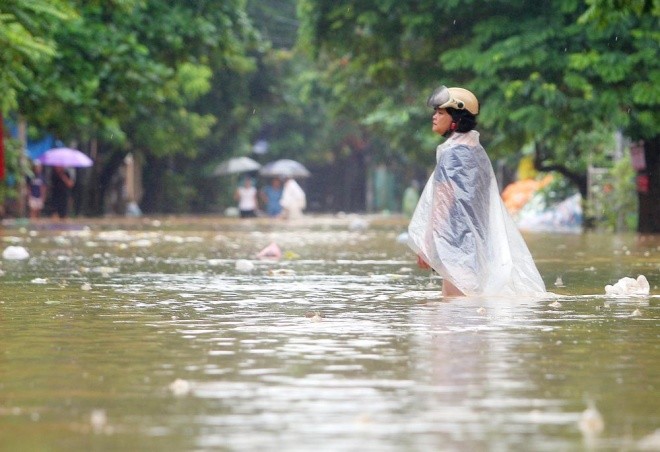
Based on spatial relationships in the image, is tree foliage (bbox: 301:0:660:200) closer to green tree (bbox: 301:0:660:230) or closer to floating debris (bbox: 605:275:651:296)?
green tree (bbox: 301:0:660:230)

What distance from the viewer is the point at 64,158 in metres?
48.6

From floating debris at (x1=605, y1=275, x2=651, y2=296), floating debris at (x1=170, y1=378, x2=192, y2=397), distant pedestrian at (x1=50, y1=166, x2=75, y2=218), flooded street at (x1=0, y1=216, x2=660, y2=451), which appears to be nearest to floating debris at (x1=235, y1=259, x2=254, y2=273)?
flooded street at (x1=0, y1=216, x2=660, y2=451)

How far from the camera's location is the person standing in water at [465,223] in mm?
13094

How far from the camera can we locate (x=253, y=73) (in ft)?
204

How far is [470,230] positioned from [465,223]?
71 mm

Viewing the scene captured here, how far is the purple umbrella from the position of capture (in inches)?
1901

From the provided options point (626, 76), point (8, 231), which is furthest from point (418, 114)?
point (626, 76)

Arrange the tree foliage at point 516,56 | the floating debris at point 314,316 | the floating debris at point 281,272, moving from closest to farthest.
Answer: the floating debris at point 314,316 → the floating debris at point 281,272 → the tree foliage at point 516,56

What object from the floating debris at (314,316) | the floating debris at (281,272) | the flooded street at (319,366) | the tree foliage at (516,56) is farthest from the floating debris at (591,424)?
the tree foliage at (516,56)

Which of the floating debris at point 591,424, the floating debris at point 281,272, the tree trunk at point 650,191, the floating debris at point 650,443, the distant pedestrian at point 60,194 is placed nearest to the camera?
the floating debris at point 650,443

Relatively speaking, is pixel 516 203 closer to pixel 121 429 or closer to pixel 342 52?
pixel 342 52

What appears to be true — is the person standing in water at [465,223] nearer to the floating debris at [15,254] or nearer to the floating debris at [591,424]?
the floating debris at [591,424]

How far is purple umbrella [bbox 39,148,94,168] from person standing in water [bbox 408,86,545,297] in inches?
1407

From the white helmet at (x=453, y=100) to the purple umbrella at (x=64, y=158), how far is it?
118 ft
